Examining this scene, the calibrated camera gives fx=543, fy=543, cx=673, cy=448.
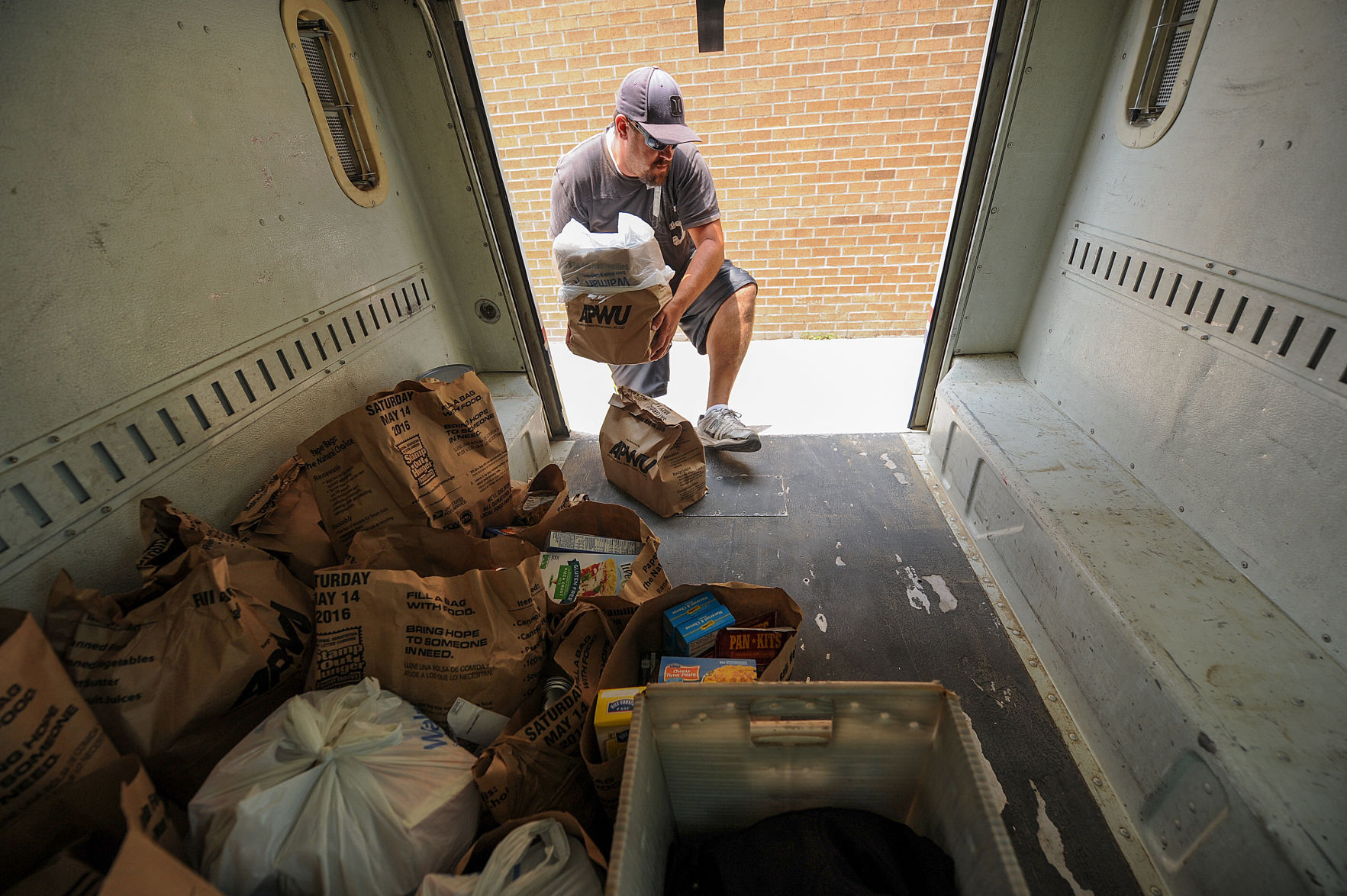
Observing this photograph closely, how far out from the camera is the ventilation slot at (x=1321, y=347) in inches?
38.8

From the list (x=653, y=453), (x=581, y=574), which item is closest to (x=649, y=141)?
(x=653, y=453)

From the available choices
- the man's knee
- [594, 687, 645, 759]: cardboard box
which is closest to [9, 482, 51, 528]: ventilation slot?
[594, 687, 645, 759]: cardboard box

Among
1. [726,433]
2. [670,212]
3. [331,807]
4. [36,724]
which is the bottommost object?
[726,433]

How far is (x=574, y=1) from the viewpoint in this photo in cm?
306

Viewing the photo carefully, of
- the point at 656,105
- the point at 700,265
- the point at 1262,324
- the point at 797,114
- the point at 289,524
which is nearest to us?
the point at 1262,324

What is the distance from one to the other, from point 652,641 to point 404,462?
0.73 meters

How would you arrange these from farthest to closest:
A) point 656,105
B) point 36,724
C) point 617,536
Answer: point 656,105 → point 617,536 → point 36,724

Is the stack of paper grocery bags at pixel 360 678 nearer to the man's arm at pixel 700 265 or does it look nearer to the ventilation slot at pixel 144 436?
the ventilation slot at pixel 144 436

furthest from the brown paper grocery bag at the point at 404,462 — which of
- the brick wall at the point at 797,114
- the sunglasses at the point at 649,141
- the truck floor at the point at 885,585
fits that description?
the brick wall at the point at 797,114

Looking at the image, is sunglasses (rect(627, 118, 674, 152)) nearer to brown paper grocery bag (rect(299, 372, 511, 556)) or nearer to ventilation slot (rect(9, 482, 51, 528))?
brown paper grocery bag (rect(299, 372, 511, 556))

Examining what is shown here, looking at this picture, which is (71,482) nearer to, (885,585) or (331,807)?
(331,807)

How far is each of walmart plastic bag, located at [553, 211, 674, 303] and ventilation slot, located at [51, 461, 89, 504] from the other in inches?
50.7

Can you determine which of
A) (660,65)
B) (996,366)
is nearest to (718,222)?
(996,366)

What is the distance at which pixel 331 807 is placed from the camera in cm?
79
